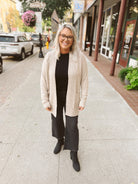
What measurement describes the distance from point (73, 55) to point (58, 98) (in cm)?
62

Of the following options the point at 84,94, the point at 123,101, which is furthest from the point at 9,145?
the point at 123,101

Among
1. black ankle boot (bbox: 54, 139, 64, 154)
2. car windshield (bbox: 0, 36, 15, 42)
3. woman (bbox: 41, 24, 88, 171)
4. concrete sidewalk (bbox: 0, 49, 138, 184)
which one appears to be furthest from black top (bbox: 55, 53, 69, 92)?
car windshield (bbox: 0, 36, 15, 42)

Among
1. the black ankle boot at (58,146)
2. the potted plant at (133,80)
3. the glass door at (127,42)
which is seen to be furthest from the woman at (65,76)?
the glass door at (127,42)

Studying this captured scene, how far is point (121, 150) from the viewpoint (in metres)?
2.35

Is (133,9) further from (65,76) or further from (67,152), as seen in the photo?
(67,152)

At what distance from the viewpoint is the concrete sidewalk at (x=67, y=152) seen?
191cm

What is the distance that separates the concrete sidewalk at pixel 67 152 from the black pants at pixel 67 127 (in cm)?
32

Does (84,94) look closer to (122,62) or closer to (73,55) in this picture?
(73,55)

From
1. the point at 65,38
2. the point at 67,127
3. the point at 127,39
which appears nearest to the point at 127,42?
the point at 127,39

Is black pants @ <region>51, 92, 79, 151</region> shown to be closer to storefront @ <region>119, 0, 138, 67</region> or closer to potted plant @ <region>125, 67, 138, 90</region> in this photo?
potted plant @ <region>125, 67, 138, 90</region>

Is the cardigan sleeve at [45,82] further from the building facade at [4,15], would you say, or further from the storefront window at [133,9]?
the building facade at [4,15]

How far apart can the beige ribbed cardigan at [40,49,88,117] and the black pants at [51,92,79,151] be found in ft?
0.24

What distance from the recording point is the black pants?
1.92 meters

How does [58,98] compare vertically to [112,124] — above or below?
above
